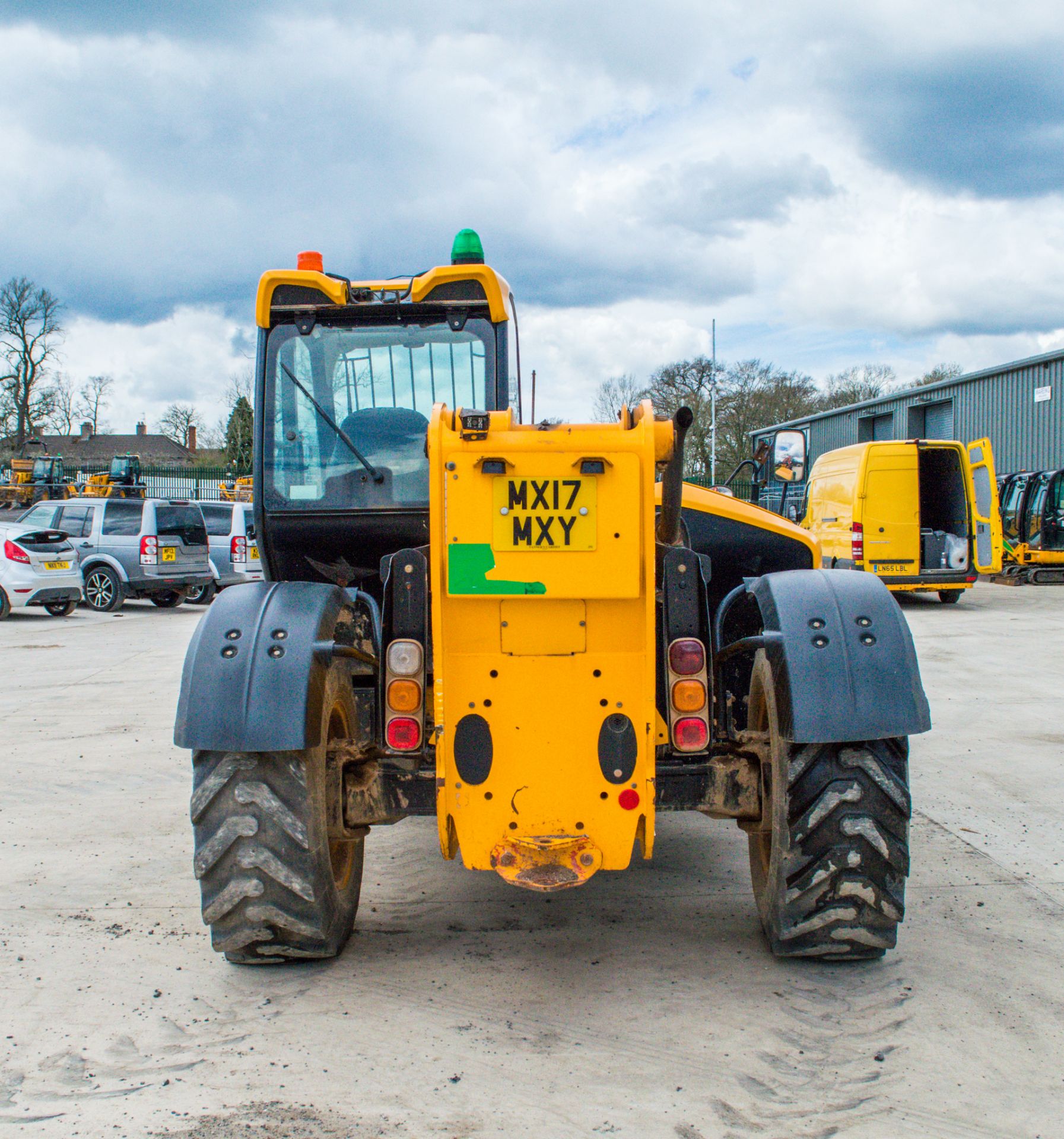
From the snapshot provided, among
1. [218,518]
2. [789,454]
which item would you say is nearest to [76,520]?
[218,518]

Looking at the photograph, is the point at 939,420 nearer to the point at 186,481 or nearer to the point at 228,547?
the point at 228,547

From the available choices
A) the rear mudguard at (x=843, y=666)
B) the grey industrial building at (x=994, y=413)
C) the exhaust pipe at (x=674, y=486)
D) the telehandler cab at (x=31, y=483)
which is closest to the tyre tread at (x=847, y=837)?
the rear mudguard at (x=843, y=666)

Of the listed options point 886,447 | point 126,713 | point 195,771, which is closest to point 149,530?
point 126,713

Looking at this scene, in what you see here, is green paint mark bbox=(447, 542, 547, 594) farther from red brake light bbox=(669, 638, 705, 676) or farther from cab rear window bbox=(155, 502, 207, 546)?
cab rear window bbox=(155, 502, 207, 546)

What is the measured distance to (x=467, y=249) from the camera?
469cm

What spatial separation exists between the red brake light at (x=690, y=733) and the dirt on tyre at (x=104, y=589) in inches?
619

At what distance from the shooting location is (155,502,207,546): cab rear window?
17453 mm

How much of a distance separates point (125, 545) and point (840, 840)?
15993 mm

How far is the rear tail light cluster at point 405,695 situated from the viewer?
3406 millimetres

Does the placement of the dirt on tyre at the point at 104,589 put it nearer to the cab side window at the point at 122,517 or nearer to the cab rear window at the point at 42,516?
the cab side window at the point at 122,517

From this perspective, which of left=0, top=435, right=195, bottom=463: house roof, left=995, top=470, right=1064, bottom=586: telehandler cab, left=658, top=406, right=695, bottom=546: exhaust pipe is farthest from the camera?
left=0, top=435, right=195, bottom=463: house roof

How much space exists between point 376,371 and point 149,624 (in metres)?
12.1

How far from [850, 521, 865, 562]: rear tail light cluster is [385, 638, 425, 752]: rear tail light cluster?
1430 centimetres

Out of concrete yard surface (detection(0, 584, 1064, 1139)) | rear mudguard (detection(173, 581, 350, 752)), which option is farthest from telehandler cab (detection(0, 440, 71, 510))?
rear mudguard (detection(173, 581, 350, 752))
